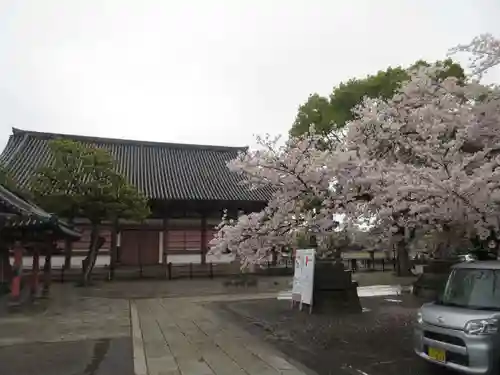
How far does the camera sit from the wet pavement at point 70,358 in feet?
23.2

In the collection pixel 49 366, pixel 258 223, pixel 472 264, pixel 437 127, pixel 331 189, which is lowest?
pixel 49 366

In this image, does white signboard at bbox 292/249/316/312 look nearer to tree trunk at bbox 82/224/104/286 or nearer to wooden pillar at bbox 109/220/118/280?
tree trunk at bbox 82/224/104/286

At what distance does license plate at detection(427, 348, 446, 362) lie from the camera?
19.2ft

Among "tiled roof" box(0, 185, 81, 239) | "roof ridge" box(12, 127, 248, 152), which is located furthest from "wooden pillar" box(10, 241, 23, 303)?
"roof ridge" box(12, 127, 248, 152)

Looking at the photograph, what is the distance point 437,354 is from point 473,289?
3.68ft

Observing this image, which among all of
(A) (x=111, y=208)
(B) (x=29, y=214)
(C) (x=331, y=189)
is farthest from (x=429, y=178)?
(A) (x=111, y=208)

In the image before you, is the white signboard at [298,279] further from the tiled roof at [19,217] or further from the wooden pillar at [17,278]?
the wooden pillar at [17,278]

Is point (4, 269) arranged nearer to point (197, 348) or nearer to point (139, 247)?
point (139, 247)

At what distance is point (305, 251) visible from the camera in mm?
12984

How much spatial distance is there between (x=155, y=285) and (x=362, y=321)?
13.7 meters

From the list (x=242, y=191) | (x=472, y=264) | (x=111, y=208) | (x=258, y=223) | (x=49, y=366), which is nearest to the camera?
(x=472, y=264)

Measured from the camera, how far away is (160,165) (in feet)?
103

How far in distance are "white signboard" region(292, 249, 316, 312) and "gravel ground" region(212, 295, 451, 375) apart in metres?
0.49

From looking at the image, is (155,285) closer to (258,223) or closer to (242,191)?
(242,191)
